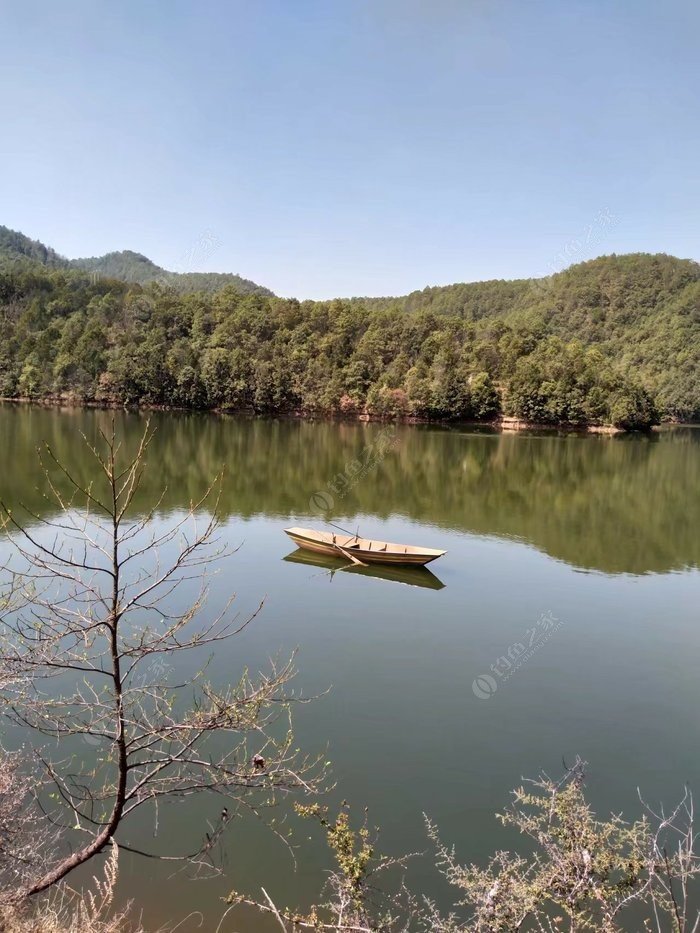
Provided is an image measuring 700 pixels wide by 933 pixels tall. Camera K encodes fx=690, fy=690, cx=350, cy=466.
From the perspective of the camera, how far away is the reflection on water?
22312 millimetres

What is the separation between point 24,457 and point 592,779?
27.9 m

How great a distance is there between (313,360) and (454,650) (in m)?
58.9

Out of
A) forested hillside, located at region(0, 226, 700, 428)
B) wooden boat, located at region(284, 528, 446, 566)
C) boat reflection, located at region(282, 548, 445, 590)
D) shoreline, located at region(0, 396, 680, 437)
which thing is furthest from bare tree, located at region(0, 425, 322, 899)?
forested hillside, located at region(0, 226, 700, 428)

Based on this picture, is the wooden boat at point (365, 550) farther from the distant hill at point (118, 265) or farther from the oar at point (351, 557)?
the distant hill at point (118, 265)

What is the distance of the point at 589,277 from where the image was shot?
3912 inches

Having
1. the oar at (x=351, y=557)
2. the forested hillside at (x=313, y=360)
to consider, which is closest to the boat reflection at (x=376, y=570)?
the oar at (x=351, y=557)

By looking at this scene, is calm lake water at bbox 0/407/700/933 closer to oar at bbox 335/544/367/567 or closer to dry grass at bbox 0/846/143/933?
oar at bbox 335/544/367/567

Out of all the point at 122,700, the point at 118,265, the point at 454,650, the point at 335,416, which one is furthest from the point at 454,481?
the point at 118,265

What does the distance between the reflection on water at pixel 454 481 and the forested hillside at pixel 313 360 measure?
11.9m

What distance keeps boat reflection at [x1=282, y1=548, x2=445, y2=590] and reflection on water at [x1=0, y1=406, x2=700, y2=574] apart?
4423 mm

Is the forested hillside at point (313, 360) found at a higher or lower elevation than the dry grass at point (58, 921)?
higher

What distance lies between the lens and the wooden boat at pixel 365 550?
669 inches

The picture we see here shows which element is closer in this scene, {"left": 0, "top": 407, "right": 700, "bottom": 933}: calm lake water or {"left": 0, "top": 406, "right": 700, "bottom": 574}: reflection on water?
{"left": 0, "top": 407, "right": 700, "bottom": 933}: calm lake water

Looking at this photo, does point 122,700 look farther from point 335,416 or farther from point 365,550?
point 335,416
